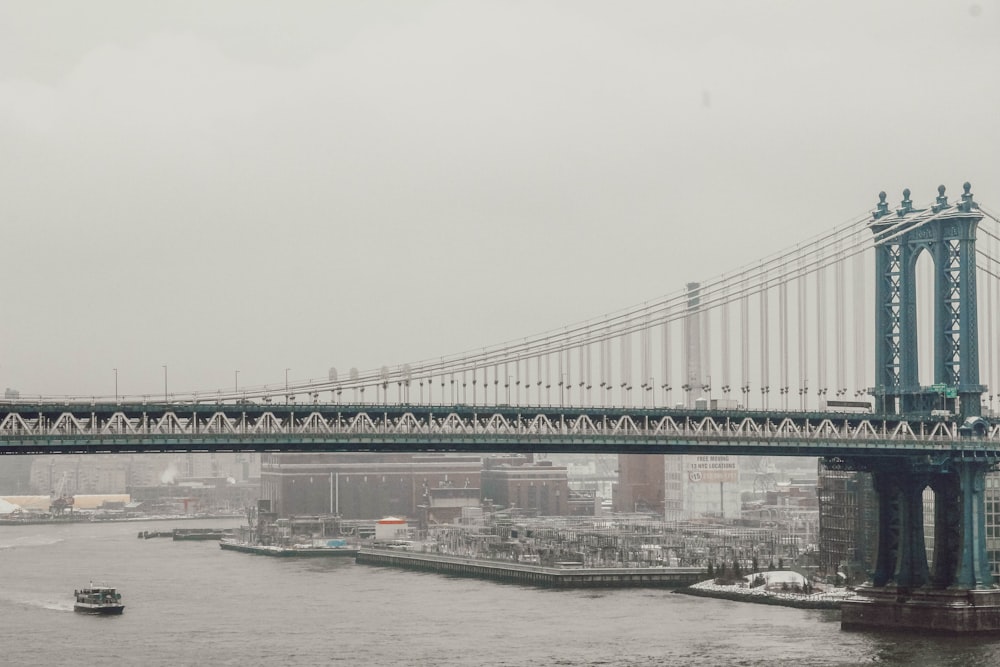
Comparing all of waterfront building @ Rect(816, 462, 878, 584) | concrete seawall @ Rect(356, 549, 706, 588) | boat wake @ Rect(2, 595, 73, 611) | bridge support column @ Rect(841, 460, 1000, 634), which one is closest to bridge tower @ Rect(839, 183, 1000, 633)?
bridge support column @ Rect(841, 460, 1000, 634)

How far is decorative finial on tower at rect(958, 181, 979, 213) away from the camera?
96.3 metres

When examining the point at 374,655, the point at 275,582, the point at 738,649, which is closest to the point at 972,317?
the point at 738,649

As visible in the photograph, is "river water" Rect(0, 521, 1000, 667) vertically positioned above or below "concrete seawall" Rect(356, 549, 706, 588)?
above

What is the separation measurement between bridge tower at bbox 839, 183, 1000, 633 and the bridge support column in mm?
50

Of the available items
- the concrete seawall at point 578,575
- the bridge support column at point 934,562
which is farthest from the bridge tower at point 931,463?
the concrete seawall at point 578,575

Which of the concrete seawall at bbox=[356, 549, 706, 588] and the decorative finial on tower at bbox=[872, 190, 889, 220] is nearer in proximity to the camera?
the decorative finial on tower at bbox=[872, 190, 889, 220]

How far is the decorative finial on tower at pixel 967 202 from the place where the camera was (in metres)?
96.3

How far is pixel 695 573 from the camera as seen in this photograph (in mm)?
139125

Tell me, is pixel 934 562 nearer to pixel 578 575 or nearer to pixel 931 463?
pixel 931 463

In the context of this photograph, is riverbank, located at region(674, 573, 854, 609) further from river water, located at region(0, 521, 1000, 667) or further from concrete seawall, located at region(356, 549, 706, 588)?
concrete seawall, located at region(356, 549, 706, 588)

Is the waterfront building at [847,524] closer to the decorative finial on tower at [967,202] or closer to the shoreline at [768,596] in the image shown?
the shoreline at [768,596]

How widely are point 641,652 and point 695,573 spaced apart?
54872 millimetres

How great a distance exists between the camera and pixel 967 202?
9644 cm

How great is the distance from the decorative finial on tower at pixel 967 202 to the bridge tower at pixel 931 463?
0.24ft
